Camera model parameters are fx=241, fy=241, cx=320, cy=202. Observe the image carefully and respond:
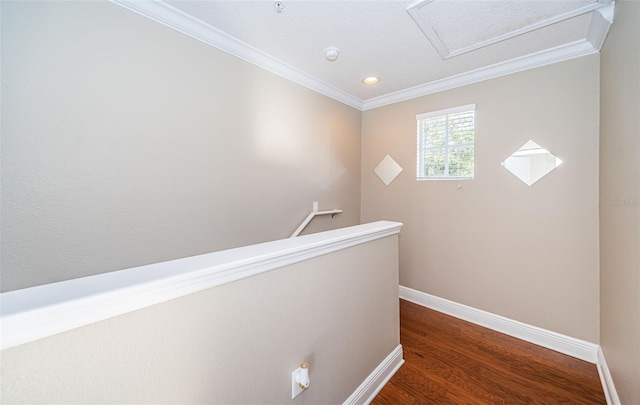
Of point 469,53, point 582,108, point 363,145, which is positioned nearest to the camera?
point 582,108

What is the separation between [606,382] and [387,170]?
2394 millimetres

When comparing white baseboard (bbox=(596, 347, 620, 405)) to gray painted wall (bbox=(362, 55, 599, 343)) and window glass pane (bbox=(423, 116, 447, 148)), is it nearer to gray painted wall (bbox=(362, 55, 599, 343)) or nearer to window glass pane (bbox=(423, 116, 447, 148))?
gray painted wall (bbox=(362, 55, 599, 343))

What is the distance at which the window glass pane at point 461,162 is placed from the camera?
2438mm

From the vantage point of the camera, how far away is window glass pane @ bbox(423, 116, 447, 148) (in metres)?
2.61

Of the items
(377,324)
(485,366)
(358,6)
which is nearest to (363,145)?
(358,6)

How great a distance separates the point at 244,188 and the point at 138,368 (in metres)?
1.53

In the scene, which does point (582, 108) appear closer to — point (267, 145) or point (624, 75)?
point (624, 75)

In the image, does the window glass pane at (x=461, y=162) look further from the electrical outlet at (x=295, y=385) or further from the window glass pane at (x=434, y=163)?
the electrical outlet at (x=295, y=385)

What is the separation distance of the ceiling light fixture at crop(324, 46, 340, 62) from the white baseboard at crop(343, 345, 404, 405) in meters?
2.41

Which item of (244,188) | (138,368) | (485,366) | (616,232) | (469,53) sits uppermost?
(469,53)

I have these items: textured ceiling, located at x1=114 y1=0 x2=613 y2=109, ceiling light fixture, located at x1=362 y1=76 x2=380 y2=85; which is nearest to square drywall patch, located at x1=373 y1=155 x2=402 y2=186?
ceiling light fixture, located at x1=362 y1=76 x2=380 y2=85

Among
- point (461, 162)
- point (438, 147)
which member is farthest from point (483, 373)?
point (438, 147)

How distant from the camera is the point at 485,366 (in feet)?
5.95

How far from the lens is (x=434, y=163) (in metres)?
2.68
